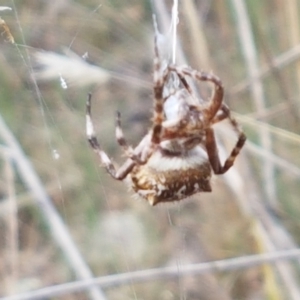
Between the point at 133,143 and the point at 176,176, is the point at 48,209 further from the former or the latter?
the point at 176,176

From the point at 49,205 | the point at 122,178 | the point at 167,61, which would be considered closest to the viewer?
the point at 167,61

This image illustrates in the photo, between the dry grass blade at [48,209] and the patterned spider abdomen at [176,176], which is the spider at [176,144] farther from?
the dry grass blade at [48,209]

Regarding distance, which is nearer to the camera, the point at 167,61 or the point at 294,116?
the point at 167,61

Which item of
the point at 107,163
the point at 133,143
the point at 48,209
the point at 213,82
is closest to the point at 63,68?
the point at 107,163

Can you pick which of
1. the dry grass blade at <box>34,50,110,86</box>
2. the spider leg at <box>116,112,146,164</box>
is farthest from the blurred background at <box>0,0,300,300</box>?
the spider leg at <box>116,112,146,164</box>

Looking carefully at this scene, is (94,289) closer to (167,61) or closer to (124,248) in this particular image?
(124,248)

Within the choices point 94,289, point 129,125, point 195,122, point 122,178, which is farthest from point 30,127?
point 195,122

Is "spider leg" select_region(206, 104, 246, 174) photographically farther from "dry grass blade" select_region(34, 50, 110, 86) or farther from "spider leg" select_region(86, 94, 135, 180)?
"dry grass blade" select_region(34, 50, 110, 86)
